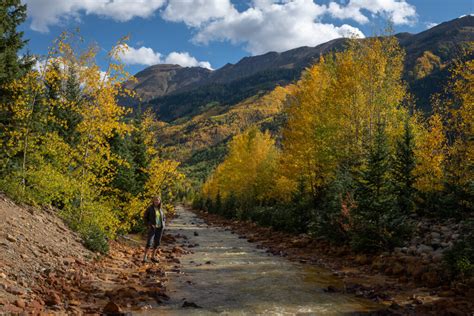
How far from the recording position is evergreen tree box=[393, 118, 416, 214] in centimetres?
2023

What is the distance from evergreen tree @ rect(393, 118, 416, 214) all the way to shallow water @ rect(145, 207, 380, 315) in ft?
25.9

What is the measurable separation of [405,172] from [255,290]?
1385cm

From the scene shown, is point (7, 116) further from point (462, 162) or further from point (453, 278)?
point (462, 162)

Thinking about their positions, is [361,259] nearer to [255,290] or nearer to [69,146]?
[255,290]

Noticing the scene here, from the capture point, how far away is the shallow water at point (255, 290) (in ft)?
29.8

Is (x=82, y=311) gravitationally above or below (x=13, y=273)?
below

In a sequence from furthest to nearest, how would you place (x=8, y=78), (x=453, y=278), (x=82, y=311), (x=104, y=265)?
(x=8, y=78) → (x=104, y=265) → (x=453, y=278) → (x=82, y=311)

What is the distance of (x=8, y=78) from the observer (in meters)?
19.4

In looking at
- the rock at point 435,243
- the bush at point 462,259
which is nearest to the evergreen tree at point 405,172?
the rock at point 435,243

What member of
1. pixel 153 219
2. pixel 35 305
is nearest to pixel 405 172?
pixel 153 219

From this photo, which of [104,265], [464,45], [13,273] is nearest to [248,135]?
[464,45]

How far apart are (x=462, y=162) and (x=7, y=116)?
75.3ft

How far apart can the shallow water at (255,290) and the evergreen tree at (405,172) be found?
7909 mm

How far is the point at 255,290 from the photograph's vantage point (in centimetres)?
1111
